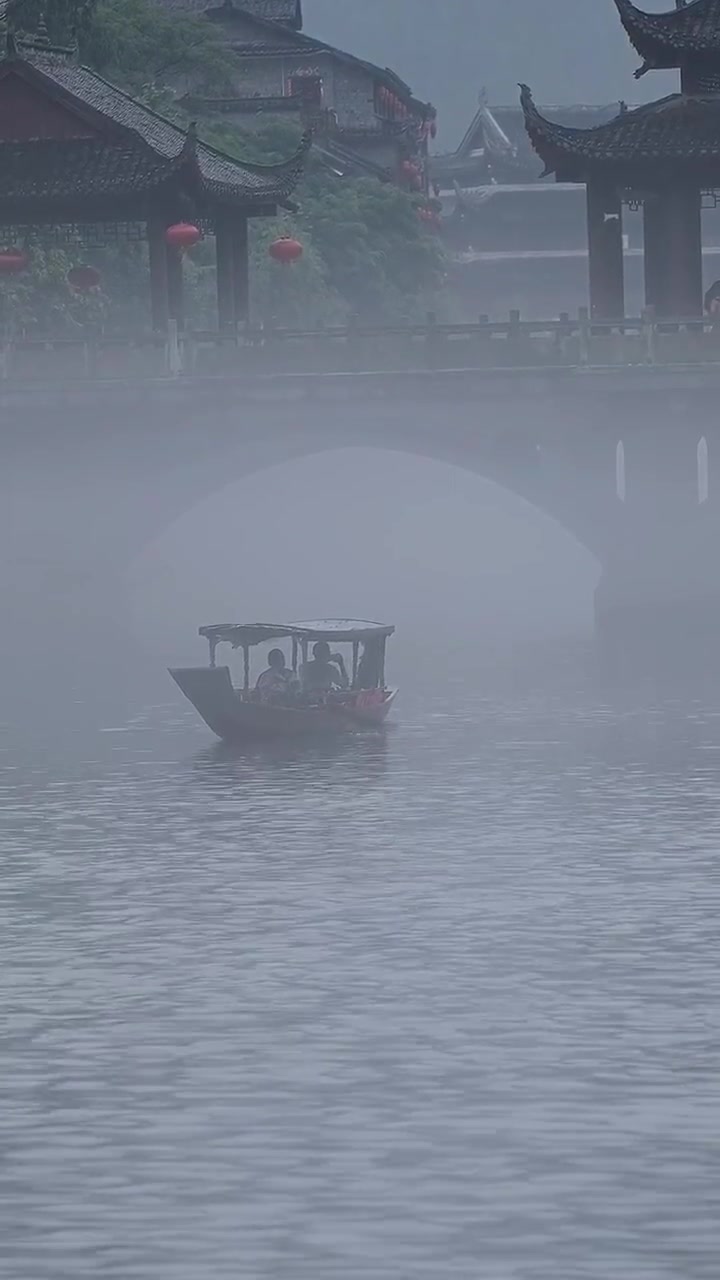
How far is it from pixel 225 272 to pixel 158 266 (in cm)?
392

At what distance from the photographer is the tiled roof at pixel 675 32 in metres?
51.3

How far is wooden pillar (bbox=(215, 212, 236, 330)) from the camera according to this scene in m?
54.0

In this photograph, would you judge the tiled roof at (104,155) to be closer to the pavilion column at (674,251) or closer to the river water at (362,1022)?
the pavilion column at (674,251)

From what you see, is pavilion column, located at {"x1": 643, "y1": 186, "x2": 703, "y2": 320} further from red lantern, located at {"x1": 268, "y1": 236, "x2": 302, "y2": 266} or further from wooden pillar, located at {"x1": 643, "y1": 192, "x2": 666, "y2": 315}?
red lantern, located at {"x1": 268, "y1": 236, "x2": 302, "y2": 266}

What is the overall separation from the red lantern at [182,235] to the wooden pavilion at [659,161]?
21.2 feet

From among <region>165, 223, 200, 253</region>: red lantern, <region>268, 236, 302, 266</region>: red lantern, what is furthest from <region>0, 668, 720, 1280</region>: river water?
<region>268, 236, 302, 266</region>: red lantern

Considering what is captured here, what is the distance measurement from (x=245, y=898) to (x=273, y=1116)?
8397mm

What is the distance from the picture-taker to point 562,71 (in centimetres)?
18638

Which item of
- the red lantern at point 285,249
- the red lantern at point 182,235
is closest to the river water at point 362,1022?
the red lantern at point 182,235

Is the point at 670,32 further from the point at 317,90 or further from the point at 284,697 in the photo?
the point at 317,90

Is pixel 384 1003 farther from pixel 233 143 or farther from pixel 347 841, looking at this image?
pixel 233 143

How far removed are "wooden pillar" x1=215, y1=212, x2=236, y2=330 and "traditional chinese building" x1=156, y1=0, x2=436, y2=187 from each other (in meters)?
29.9

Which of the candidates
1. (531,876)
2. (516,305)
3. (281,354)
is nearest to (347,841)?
(531,876)

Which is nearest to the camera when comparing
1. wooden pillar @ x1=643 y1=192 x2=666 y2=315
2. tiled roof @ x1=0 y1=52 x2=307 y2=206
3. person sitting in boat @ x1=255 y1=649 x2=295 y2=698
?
person sitting in boat @ x1=255 y1=649 x2=295 y2=698
